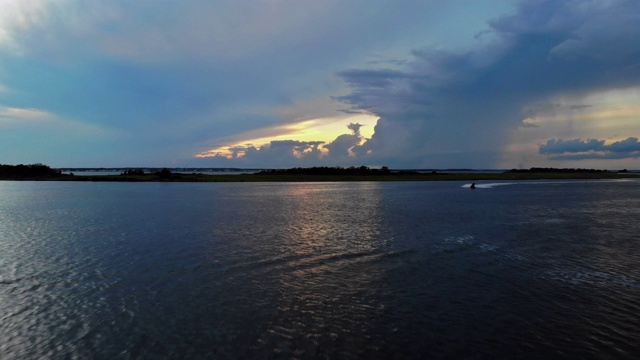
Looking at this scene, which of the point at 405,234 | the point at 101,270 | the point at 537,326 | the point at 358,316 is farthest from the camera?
the point at 405,234

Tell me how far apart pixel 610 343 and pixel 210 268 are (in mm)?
19339

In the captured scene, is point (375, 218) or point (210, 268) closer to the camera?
point (210, 268)

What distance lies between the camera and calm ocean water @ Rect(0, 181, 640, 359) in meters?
12.9

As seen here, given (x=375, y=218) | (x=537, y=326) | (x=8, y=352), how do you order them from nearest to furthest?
(x=8, y=352) → (x=537, y=326) → (x=375, y=218)

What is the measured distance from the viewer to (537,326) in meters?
14.4

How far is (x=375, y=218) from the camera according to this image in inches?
1825

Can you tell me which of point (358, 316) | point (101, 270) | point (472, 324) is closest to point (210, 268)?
point (101, 270)

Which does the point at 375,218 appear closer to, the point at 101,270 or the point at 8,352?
the point at 101,270

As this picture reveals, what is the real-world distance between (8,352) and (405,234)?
94.8ft

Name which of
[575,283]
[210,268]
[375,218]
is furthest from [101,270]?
[375,218]

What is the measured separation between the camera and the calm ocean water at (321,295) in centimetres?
1292

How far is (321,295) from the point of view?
58.7 ft

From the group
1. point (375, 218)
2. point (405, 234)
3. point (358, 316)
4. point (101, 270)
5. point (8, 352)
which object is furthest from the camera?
point (375, 218)

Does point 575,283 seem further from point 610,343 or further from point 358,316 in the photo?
point 358,316
